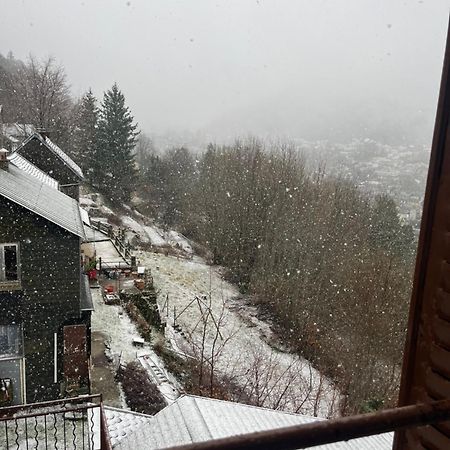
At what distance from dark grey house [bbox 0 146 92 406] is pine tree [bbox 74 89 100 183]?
68.9ft

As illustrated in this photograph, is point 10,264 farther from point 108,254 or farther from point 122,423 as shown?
point 108,254

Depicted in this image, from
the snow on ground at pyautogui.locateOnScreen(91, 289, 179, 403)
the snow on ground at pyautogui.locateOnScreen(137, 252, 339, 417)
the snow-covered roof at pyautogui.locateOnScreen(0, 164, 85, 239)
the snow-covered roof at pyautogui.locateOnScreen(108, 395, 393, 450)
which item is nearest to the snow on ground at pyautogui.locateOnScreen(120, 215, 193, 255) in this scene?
the snow on ground at pyautogui.locateOnScreen(137, 252, 339, 417)

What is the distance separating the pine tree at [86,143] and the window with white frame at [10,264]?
22.0 meters

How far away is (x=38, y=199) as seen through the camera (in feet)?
28.2

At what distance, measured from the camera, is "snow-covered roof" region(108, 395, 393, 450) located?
4573 millimetres

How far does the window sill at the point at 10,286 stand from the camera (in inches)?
326

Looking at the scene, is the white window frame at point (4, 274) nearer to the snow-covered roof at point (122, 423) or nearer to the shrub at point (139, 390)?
the shrub at point (139, 390)

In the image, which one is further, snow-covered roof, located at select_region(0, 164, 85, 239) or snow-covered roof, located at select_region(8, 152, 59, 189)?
snow-covered roof, located at select_region(8, 152, 59, 189)

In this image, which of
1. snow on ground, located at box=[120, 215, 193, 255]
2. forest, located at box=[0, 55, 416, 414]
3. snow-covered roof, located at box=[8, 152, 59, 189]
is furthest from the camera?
snow on ground, located at box=[120, 215, 193, 255]

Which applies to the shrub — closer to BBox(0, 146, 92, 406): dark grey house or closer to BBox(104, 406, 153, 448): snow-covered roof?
BBox(0, 146, 92, 406): dark grey house

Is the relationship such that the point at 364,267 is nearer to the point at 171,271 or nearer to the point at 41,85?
the point at 171,271

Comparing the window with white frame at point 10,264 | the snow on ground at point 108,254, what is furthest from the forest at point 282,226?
the window with white frame at point 10,264

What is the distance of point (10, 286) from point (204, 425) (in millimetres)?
5215

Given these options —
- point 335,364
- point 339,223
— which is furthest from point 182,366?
point 339,223
